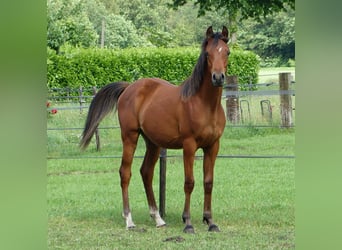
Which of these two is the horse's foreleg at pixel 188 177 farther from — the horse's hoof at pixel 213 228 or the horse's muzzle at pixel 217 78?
the horse's muzzle at pixel 217 78

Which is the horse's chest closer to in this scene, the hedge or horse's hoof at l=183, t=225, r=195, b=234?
horse's hoof at l=183, t=225, r=195, b=234

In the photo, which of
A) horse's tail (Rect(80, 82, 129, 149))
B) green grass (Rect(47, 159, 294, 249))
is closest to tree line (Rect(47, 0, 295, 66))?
green grass (Rect(47, 159, 294, 249))

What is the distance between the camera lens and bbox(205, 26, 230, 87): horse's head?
140 inches

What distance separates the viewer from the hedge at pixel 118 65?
11423 mm

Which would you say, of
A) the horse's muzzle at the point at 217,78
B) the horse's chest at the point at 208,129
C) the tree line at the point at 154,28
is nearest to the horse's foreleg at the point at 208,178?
the horse's chest at the point at 208,129

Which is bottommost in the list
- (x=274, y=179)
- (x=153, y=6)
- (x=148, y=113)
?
(x=274, y=179)

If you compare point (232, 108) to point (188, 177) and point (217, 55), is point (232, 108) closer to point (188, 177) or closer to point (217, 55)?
point (188, 177)

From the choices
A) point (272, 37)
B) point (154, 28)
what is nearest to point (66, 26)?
point (272, 37)

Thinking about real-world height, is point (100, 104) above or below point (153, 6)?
below
